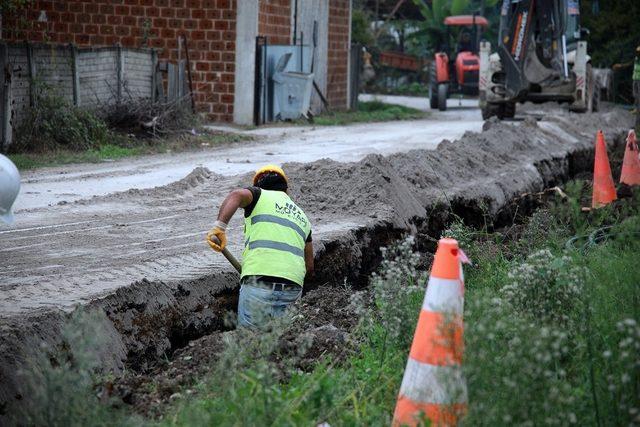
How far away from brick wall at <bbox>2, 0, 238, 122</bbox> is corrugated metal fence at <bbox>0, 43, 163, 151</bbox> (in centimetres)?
286

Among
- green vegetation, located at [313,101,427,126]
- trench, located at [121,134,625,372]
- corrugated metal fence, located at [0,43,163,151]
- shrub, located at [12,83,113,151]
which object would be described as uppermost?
corrugated metal fence, located at [0,43,163,151]

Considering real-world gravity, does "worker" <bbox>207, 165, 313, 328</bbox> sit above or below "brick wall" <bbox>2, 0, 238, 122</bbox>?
below

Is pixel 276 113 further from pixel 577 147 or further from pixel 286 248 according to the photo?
pixel 286 248

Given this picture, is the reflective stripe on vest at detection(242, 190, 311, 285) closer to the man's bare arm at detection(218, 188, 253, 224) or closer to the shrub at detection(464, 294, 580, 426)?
the man's bare arm at detection(218, 188, 253, 224)

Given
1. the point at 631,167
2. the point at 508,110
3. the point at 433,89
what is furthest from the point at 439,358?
the point at 433,89

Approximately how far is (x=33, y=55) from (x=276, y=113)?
307 inches

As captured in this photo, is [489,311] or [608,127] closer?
[489,311]

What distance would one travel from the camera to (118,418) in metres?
4.72

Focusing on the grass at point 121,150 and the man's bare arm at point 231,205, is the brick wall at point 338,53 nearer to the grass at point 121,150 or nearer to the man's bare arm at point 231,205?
the grass at point 121,150

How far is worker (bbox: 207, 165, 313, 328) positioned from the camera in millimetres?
7484

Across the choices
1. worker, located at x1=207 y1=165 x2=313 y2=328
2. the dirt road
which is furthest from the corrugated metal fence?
worker, located at x1=207 y1=165 x2=313 y2=328

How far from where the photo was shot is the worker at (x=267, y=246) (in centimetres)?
748

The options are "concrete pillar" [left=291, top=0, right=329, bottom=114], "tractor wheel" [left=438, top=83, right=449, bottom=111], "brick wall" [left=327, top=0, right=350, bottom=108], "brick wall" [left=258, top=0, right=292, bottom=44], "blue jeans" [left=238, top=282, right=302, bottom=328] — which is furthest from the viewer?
"tractor wheel" [left=438, top=83, right=449, bottom=111]

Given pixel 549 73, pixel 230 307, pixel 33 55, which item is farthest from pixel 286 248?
pixel 549 73
